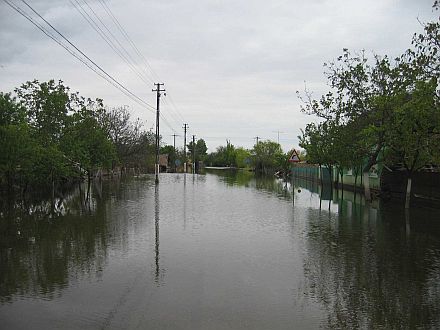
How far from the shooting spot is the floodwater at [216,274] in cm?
587

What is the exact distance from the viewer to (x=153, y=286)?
23.9 feet

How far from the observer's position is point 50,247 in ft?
34.5

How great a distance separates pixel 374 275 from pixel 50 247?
7181mm

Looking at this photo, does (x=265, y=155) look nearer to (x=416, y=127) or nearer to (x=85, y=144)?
(x=85, y=144)

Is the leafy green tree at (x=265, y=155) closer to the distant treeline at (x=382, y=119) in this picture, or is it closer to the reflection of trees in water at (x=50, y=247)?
the distant treeline at (x=382, y=119)

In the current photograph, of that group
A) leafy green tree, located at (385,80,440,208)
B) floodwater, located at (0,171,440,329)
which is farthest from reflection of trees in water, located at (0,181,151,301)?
leafy green tree, located at (385,80,440,208)

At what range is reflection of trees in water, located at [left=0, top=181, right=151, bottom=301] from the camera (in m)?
7.52

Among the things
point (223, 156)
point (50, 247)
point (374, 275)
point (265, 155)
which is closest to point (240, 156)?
point (223, 156)

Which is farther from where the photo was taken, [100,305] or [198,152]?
[198,152]

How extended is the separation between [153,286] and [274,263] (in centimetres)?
283

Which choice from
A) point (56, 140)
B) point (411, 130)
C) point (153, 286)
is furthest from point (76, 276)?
point (56, 140)

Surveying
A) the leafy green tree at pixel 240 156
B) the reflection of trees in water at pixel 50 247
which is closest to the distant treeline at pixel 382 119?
the reflection of trees in water at pixel 50 247

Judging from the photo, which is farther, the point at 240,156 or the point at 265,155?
the point at 240,156

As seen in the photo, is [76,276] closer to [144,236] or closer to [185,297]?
[185,297]
